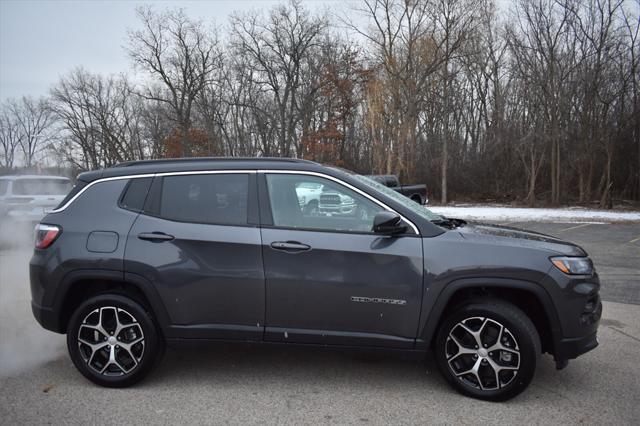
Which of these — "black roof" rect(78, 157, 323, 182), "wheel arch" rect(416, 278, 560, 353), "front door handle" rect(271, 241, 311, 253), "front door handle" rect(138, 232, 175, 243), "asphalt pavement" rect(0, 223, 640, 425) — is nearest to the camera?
"asphalt pavement" rect(0, 223, 640, 425)

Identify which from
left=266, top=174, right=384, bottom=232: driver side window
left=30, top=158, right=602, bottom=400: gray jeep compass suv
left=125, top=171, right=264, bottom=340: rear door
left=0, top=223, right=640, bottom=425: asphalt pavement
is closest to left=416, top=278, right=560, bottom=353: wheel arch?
left=30, top=158, right=602, bottom=400: gray jeep compass suv

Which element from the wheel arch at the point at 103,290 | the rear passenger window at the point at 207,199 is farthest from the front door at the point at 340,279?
the wheel arch at the point at 103,290

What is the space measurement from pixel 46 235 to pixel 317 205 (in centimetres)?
219

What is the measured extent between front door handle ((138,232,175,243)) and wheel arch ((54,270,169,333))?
295 mm

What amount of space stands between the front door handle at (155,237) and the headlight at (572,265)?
2845mm

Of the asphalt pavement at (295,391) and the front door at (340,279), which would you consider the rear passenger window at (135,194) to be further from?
the asphalt pavement at (295,391)

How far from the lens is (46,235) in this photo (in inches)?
146

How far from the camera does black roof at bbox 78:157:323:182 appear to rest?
3.67 metres

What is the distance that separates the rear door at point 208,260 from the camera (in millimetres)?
3463

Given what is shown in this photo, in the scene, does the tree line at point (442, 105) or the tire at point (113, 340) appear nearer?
the tire at point (113, 340)

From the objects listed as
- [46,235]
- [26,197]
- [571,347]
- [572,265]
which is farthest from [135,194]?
[26,197]

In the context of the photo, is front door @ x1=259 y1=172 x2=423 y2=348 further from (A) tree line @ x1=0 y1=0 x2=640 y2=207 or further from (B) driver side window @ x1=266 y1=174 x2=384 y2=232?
(A) tree line @ x1=0 y1=0 x2=640 y2=207

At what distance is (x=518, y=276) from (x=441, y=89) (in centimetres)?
3153

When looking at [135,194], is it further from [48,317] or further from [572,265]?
[572,265]
